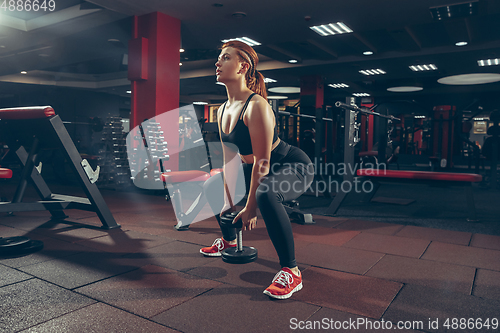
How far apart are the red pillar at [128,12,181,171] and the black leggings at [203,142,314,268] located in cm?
362

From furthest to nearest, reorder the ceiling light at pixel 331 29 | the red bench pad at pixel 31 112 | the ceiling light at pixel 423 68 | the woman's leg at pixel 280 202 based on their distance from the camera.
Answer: the ceiling light at pixel 423 68
the ceiling light at pixel 331 29
the red bench pad at pixel 31 112
the woman's leg at pixel 280 202

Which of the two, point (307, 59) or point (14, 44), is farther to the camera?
point (307, 59)

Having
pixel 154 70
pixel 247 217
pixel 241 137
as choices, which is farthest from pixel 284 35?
pixel 247 217

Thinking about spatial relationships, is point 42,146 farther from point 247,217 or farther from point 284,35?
point 284,35

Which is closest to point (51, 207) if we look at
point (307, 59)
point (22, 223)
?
point (22, 223)

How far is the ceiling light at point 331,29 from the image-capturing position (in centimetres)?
578

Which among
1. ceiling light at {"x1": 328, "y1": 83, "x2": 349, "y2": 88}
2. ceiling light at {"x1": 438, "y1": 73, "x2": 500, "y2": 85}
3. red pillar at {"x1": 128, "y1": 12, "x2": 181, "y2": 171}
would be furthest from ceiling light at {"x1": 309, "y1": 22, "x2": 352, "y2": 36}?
ceiling light at {"x1": 328, "y1": 83, "x2": 349, "y2": 88}

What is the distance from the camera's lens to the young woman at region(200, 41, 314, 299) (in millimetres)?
1546

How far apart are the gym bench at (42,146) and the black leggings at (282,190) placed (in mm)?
1463

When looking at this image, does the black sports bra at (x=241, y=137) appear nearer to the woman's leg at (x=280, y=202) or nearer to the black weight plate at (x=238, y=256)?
the woman's leg at (x=280, y=202)

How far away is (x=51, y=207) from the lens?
8.45ft

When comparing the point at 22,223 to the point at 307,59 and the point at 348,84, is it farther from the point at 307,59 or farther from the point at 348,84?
the point at 348,84

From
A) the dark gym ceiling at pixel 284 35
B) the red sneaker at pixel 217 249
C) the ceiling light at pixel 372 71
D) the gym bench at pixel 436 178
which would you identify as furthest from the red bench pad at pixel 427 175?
the ceiling light at pixel 372 71

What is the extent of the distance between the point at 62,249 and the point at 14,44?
6752 millimetres
